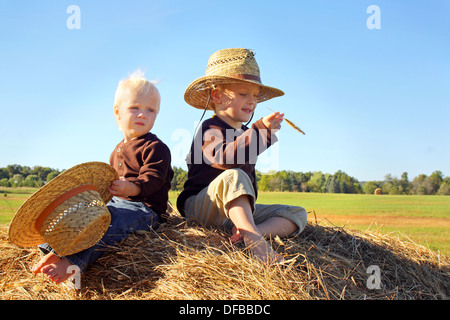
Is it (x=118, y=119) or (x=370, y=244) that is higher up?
(x=118, y=119)

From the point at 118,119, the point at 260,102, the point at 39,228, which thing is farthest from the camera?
the point at 260,102

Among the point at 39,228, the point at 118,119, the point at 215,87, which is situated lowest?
the point at 39,228

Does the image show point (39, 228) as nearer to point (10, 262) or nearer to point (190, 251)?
point (10, 262)

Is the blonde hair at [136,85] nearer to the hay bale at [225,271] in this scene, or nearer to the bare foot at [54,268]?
the hay bale at [225,271]

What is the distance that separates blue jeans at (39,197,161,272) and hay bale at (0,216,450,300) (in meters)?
0.07

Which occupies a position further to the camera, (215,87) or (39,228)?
(215,87)

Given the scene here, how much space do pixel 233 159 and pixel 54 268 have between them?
1.45 metres

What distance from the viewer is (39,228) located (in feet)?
8.86

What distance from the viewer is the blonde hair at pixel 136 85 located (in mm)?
3309

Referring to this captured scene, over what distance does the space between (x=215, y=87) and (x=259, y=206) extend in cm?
111

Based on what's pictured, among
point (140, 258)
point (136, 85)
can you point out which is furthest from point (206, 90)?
point (140, 258)
